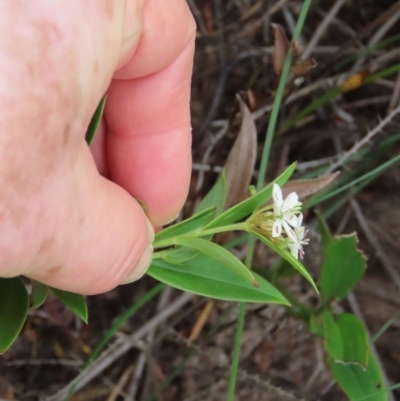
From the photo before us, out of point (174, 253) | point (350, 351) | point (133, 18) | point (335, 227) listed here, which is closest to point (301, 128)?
point (335, 227)

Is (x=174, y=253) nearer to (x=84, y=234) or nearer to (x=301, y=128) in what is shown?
(x=84, y=234)

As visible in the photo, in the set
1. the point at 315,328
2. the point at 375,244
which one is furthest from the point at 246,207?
the point at 375,244

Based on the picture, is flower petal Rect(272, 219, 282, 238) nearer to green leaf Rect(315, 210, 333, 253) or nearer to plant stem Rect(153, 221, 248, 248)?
plant stem Rect(153, 221, 248, 248)

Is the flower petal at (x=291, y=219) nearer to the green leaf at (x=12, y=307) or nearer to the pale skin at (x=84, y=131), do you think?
the pale skin at (x=84, y=131)

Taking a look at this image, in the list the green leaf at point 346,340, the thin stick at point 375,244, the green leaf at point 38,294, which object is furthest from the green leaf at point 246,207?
the thin stick at point 375,244

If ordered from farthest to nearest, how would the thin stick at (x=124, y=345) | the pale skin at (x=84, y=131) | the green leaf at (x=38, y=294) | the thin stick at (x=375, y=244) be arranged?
the thin stick at (x=375, y=244) < the thin stick at (x=124, y=345) < the green leaf at (x=38, y=294) < the pale skin at (x=84, y=131)
